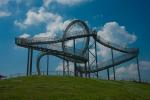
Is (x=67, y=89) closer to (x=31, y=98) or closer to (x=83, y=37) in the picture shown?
(x=31, y=98)

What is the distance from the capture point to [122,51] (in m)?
68.5

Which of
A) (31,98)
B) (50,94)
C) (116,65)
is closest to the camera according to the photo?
(31,98)

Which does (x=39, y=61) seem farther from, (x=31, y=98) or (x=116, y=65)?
(x=31, y=98)

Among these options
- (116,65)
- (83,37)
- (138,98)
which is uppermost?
(83,37)

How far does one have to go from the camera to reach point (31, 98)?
27.7 meters

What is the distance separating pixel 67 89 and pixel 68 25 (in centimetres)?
3252

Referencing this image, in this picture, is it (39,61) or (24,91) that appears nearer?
(24,91)

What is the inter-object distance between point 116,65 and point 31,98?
135 feet

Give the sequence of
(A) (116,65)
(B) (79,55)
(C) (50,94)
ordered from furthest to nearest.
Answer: (A) (116,65) < (B) (79,55) < (C) (50,94)

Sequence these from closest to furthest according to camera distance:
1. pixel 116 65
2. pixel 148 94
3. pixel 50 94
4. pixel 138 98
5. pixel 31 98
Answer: pixel 31 98 < pixel 50 94 < pixel 138 98 < pixel 148 94 < pixel 116 65

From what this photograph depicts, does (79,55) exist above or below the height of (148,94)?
above

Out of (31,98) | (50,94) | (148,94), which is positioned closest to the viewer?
(31,98)

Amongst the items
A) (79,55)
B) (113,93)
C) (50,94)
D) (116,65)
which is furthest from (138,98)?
(116,65)

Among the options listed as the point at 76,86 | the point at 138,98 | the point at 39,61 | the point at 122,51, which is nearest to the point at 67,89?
the point at 76,86
